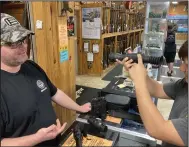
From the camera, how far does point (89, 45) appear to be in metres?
4.43

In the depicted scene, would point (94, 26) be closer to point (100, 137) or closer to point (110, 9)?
point (110, 9)

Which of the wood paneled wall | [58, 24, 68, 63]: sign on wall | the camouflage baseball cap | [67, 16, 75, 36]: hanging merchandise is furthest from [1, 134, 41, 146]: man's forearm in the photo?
[67, 16, 75, 36]: hanging merchandise

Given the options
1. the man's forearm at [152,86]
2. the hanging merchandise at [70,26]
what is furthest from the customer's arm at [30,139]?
the hanging merchandise at [70,26]

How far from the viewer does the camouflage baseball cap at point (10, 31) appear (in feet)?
2.52

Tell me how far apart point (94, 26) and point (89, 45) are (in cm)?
47

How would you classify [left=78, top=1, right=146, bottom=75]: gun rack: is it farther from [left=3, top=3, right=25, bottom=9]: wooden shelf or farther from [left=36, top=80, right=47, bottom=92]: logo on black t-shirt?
[left=36, top=80, right=47, bottom=92]: logo on black t-shirt

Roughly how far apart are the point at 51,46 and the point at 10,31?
118 centimetres

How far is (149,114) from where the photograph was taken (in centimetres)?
74

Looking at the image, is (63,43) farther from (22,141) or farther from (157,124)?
(157,124)

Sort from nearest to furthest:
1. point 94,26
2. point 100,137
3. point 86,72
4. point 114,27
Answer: point 100,137
point 94,26
point 86,72
point 114,27

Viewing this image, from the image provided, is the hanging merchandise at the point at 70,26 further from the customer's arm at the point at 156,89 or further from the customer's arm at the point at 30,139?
the customer's arm at the point at 30,139

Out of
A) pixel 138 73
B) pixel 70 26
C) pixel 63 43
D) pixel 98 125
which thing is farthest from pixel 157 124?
pixel 70 26

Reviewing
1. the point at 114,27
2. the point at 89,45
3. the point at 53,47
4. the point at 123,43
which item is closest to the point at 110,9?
the point at 114,27

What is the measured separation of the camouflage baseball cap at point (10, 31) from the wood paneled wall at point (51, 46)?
3.08 ft
